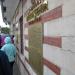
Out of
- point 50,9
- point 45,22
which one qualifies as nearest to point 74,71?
point 50,9

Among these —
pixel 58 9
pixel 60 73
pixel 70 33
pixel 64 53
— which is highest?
pixel 58 9

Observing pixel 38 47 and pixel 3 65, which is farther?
pixel 38 47

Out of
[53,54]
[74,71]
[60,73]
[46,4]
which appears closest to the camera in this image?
[74,71]

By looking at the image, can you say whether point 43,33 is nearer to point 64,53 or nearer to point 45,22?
point 45,22

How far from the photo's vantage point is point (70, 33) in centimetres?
327

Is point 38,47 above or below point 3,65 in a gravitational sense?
above

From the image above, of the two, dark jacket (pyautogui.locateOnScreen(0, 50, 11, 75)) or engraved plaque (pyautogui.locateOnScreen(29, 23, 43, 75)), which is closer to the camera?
dark jacket (pyautogui.locateOnScreen(0, 50, 11, 75))

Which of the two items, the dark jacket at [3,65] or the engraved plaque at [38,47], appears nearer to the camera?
the dark jacket at [3,65]

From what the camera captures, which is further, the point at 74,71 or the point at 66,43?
the point at 66,43

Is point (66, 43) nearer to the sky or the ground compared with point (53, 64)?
nearer to the sky

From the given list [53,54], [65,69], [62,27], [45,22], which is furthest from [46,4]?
[65,69]

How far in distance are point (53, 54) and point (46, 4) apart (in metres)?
0.98

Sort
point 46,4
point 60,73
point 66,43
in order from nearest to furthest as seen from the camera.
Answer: point 66,43, point 60,73, point 46,4

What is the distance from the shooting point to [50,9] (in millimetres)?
4480
